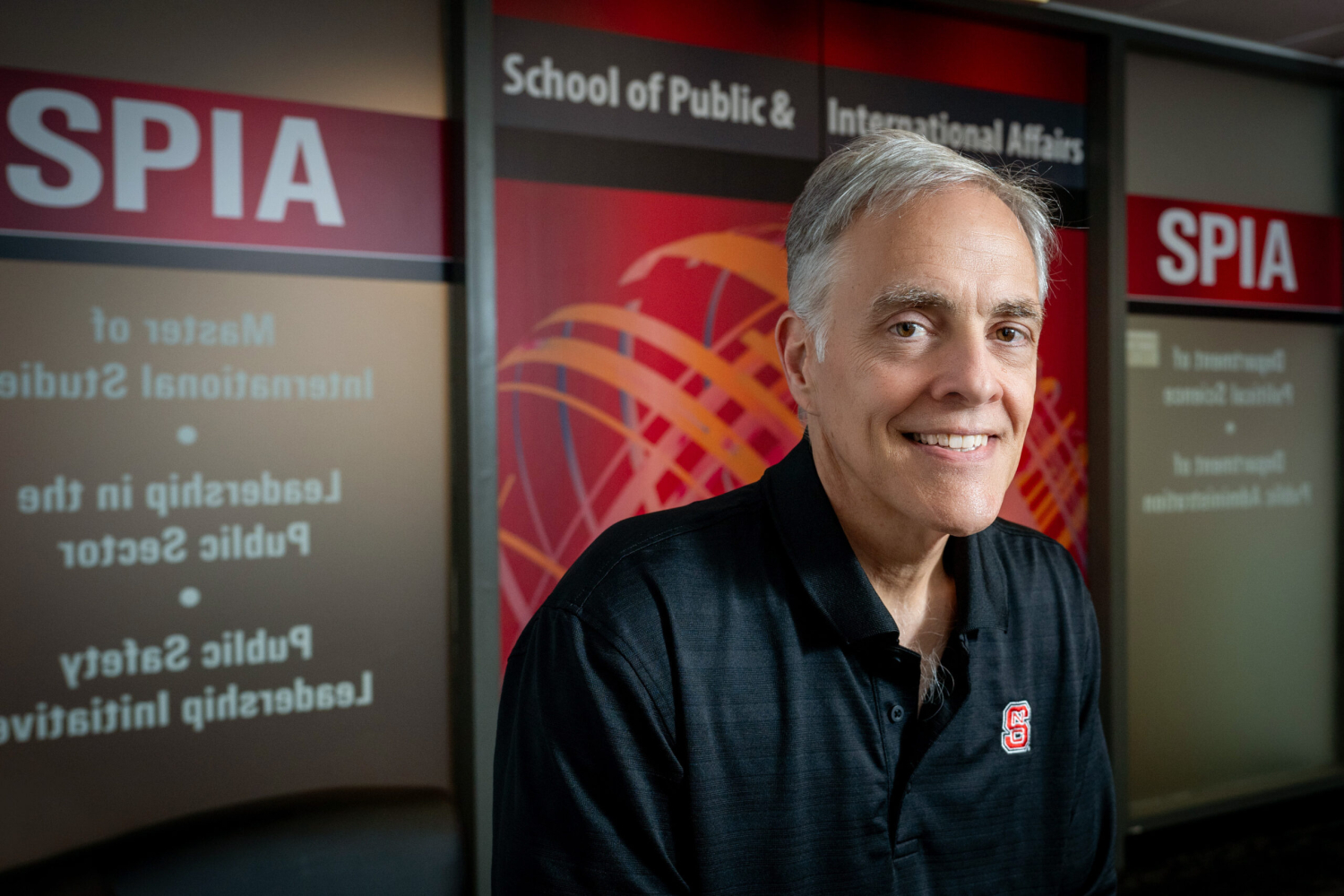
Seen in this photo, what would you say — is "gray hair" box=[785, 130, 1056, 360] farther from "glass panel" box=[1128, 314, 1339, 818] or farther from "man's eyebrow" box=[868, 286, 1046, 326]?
"glass panel" box=[1128, 314, 1339, 818]

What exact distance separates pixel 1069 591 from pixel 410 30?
77.8 inches

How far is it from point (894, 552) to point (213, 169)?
1.78 metres

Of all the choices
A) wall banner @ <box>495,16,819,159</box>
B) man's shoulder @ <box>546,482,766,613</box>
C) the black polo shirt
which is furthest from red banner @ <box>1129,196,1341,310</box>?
man's shoulder @ <box>546,482,766,613</box>

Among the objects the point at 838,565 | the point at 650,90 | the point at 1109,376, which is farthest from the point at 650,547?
the point at 1109,376

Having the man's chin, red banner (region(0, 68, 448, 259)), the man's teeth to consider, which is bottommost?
the man's chin

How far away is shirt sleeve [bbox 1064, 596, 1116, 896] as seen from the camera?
120cm

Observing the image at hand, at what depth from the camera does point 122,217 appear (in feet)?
6.75

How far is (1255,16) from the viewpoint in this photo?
10.4 feet

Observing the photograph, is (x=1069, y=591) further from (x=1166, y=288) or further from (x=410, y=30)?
(x=1166, y=288)

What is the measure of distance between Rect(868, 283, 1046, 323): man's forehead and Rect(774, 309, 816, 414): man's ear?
0.12m

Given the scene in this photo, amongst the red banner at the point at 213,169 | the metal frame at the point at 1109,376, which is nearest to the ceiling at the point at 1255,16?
the metal frame at the point at 1109,376

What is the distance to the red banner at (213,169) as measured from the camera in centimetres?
199

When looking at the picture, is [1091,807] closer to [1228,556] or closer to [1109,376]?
[1109,376]

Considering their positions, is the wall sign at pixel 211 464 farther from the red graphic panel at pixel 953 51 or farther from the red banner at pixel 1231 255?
the red banner at pixel 1231 255
